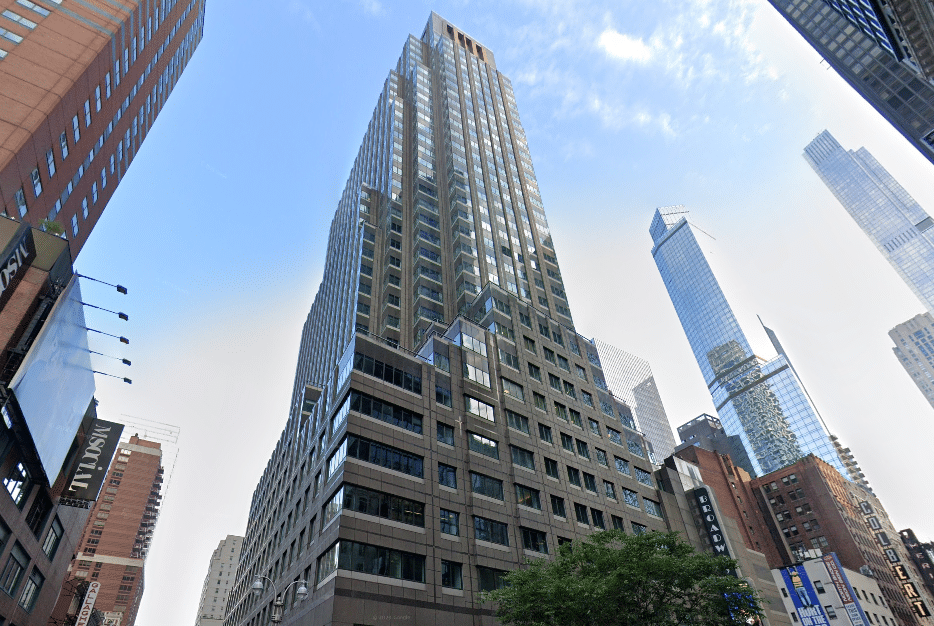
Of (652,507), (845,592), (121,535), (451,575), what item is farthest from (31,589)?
(121,535)

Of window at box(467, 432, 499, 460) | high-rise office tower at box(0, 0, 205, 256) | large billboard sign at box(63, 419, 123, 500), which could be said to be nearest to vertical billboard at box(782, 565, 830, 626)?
window at box(467, 432, 499, 460)

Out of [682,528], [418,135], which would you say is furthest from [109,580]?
[682,528]

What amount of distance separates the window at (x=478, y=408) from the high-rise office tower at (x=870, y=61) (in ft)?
228

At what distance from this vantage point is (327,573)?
34344mm

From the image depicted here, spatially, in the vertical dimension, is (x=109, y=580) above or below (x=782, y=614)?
above

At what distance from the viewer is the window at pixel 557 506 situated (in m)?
46.7

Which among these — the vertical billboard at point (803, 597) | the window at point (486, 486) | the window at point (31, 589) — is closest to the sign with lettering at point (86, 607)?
the window at point (31, 589)

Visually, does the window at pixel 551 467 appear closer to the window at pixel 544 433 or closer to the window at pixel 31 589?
the window at pixel 544 433

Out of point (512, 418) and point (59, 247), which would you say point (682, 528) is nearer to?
point (512, 418)

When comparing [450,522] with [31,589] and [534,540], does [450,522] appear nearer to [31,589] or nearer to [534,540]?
[534,540]

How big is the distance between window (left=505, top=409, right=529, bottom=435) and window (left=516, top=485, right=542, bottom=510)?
19.6 feet

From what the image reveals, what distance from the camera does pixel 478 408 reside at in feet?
160

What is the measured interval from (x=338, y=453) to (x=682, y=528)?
128 feet

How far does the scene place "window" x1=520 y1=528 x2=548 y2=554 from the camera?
42688mm
